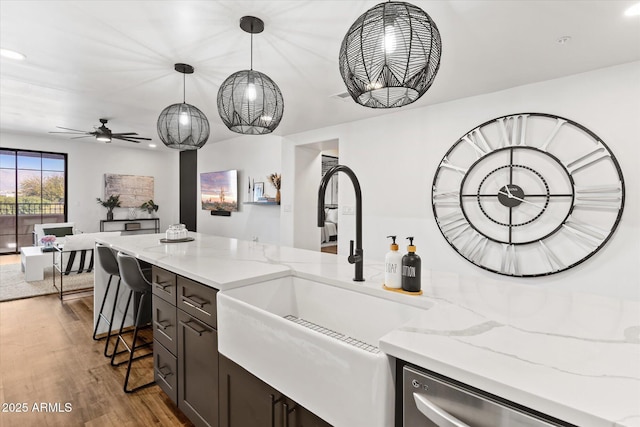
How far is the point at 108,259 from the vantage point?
2.54 metres

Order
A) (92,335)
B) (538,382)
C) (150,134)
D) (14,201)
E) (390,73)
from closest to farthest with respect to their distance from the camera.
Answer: (538,382) → (390,73) → (92,335) → (150,134) → (14,201)

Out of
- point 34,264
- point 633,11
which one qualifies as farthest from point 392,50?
point 34,264

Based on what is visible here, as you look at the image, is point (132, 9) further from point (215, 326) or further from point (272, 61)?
point (215, 326)

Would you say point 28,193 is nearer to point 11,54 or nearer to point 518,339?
point 11,54

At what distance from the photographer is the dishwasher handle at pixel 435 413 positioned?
698mm

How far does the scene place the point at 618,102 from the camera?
2.62 meters

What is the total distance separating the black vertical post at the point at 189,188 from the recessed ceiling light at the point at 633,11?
297 inches

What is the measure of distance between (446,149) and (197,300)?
9.98 feet

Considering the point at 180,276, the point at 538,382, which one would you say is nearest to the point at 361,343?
the point at 538,382

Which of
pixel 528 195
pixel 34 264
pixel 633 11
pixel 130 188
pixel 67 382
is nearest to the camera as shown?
pixel 633 11

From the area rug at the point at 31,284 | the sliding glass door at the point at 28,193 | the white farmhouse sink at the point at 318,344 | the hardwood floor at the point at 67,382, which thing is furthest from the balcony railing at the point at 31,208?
the white farmhouse sink at the point at 318,344

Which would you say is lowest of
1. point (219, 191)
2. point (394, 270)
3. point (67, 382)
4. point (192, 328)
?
point (67, 382)

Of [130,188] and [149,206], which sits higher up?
[130,188]

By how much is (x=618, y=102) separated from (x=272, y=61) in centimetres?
288
